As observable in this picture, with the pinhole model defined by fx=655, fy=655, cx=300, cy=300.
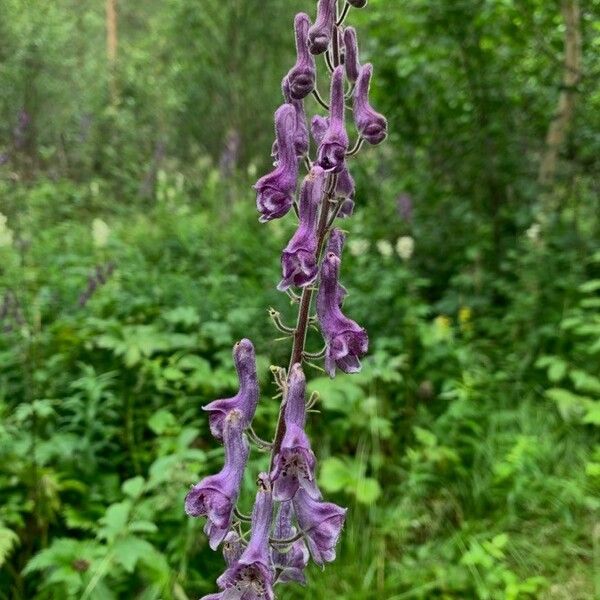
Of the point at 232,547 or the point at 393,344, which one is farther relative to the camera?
the point at 393,344

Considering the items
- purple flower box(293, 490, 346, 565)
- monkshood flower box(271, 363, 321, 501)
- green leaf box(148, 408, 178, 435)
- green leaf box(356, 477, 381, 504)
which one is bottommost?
green leaf box(356, 477, 381, 504)

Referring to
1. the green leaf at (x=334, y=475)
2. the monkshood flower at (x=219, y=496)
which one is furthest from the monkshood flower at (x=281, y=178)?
the green leaf at (x=334, y=475)

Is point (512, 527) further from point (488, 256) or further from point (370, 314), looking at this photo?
point (488, 256)

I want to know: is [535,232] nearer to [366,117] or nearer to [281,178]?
[366,117]

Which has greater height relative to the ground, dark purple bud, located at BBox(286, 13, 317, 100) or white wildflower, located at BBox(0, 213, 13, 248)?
dark purple bud, located at BBox(286, 13, 317, 100)

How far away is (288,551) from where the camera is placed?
1.46 m

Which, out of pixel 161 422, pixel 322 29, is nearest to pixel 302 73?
pixel 322 29

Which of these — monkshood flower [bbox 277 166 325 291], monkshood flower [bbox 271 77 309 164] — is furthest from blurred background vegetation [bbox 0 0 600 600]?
monkshood flower [bbox 271 77 309 164]

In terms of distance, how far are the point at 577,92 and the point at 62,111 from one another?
10.0 metres

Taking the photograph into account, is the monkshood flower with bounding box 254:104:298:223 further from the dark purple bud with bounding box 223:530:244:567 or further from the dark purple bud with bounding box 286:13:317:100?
the dark purple bud with bounding box 223:530:244:567

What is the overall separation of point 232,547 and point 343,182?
841mm

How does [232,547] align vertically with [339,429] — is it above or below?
above

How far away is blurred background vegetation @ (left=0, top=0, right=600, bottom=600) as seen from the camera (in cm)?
251

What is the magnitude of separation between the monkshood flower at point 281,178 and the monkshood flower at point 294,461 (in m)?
0.40
